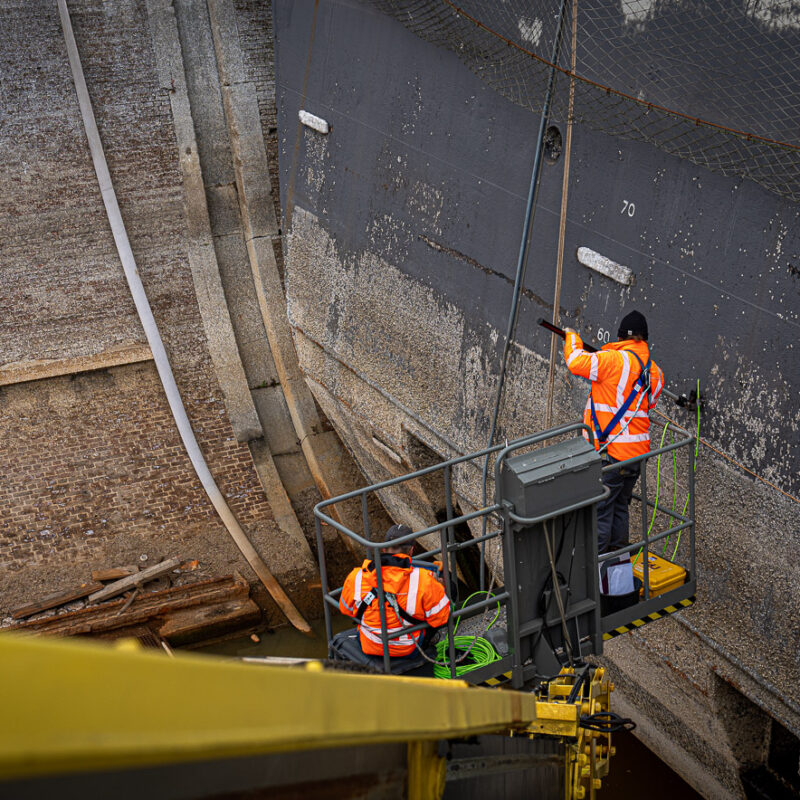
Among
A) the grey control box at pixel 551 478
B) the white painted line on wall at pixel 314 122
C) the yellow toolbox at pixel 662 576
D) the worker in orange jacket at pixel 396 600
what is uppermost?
the white painted line on wall at pixel 314 122

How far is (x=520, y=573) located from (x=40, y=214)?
29.5 ft

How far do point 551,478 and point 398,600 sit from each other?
97 cm

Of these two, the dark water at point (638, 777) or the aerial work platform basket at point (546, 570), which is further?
the dark water at point (638, 777)

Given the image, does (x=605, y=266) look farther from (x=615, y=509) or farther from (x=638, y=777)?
(x=638, y=777)

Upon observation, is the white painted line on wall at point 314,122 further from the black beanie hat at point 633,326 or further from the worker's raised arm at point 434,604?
the worker's raised arm at point 434,604

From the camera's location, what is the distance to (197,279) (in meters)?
12.1

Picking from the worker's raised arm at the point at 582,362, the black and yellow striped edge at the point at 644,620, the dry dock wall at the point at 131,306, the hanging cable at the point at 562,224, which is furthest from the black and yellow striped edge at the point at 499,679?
the dry dock wall at the point at 131,306

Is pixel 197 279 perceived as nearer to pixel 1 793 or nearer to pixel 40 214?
pixel 40 214

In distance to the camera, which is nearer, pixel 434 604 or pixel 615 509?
pixel 434 604

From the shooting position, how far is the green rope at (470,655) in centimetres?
483

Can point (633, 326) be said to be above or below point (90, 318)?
above

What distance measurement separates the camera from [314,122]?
378 inches

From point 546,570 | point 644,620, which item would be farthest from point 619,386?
point 644,620

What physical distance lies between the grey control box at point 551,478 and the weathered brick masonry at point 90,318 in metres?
8.02
